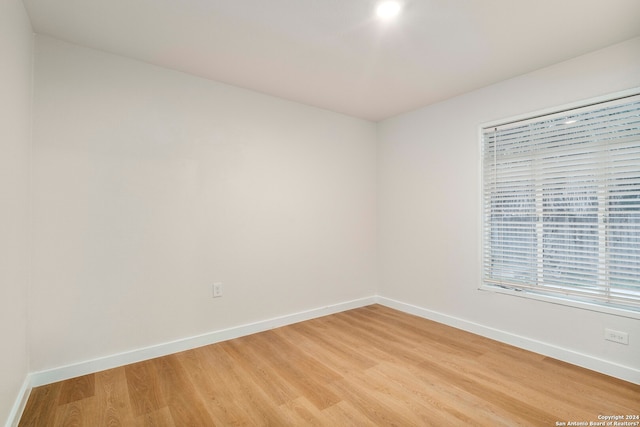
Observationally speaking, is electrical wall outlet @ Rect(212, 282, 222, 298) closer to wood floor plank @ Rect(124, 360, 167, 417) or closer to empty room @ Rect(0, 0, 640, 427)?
A: empty room @ Rect(0, 0, 640, 427)

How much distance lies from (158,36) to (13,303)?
76.7 inches

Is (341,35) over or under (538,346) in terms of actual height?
over

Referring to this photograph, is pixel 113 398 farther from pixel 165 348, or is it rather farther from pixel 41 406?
pixel 165 348

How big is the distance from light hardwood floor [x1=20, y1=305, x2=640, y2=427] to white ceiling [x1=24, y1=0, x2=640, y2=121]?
2.50 m

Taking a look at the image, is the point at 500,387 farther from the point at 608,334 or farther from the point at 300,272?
the point at 300,272

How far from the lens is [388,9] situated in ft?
6.25

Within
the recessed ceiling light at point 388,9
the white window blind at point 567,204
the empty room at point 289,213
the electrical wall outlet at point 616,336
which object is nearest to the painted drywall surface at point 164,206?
the empty room at point 289,213

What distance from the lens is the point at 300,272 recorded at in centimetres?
355

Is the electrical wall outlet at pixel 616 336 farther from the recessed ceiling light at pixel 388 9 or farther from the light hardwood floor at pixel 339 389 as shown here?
the recessed ceiling light at pixel 388 9

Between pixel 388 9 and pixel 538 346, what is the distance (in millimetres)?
2960

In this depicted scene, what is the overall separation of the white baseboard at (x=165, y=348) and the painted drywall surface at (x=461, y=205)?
1.24 meters

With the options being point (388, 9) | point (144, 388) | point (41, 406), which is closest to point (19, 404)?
point (41, 406)

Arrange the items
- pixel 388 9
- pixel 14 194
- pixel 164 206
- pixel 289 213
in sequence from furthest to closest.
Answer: pixel 289 213 → pixel 164 206 → pixel 388 9 → pixel 14 194

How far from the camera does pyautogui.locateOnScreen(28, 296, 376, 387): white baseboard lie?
223cm
